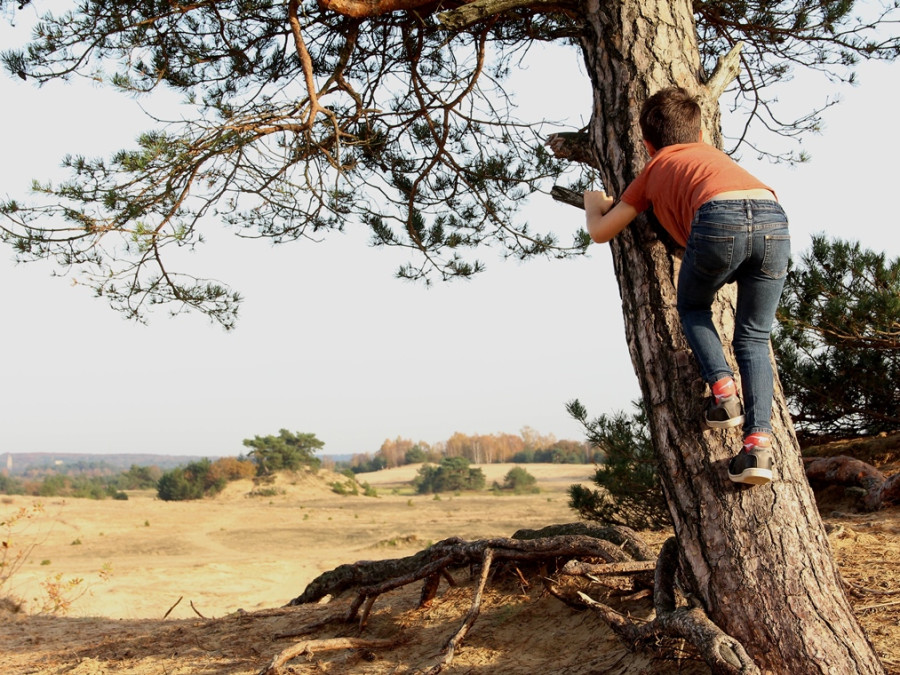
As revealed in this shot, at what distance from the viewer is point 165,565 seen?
418 inches

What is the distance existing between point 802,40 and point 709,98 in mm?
2886

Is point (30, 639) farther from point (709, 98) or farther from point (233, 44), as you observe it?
point (709, 98)

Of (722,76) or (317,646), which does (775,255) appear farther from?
(317,646)

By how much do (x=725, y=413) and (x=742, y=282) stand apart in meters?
0.44

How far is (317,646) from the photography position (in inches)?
121

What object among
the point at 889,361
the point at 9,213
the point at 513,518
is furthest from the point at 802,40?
the point at 513,518

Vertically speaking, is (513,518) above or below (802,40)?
below

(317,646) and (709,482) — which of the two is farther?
(317,646)

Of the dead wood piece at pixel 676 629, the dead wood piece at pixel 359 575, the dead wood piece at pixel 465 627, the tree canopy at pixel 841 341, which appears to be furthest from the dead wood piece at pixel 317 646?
the tree canopy at pixel 841 341

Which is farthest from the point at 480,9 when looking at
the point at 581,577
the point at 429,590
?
the point at 429,590

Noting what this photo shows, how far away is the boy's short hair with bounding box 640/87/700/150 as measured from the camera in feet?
8.52

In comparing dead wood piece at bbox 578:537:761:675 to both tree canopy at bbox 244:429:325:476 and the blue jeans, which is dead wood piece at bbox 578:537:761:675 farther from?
tree canopy at bbox 244:429:325:476

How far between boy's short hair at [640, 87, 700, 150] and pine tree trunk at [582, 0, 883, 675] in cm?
13

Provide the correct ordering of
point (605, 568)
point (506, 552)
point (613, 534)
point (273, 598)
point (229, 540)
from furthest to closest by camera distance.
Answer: point (229, 540), point (273, 598), point (613, 534), point (506, 552), point (605, 568)
